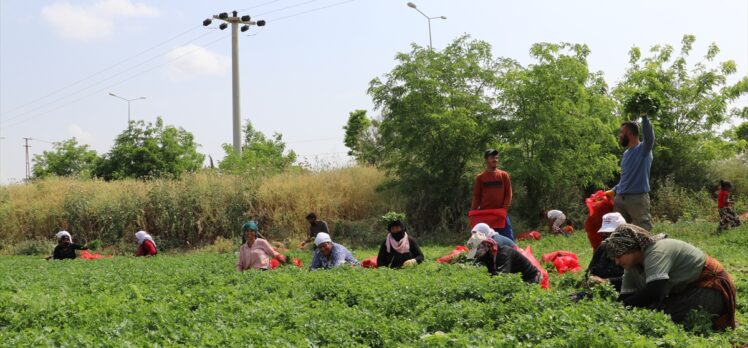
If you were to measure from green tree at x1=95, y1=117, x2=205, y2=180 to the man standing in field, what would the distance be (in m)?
31.9

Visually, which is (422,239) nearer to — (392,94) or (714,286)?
(392,94)

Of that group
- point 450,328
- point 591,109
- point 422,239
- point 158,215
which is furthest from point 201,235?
point 450,328

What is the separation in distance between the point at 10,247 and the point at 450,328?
899 inches

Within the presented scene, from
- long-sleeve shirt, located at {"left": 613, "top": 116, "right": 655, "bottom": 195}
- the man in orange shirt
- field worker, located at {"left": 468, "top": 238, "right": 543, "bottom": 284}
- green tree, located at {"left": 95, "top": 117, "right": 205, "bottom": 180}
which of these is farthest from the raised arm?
green tree, located at {"left": 95, "top": 117, "right": 205, "bottom": 180}

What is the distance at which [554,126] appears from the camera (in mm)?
18141

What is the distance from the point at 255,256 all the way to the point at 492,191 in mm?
4233

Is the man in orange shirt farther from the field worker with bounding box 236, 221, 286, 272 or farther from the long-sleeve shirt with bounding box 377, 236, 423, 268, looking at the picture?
the field worker with bounding box 236, 221, 286, 272

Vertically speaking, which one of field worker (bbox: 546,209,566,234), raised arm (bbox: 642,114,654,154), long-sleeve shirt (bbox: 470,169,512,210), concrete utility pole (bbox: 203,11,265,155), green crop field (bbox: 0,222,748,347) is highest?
concrete utility pole (bbox: 203,11,265,155)

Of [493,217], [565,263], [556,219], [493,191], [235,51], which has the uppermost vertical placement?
[235,51]

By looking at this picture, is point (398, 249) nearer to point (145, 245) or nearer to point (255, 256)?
point (255, 256)

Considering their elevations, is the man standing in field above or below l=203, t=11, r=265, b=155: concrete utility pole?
below

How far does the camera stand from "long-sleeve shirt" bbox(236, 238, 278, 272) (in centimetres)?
1189

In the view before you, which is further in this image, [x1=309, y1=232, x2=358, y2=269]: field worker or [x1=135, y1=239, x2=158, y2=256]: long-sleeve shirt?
[x1=135, y1=239, x2=158, y2=256]: long-sleeve shirt

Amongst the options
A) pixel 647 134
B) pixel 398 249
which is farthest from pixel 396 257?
pixel 647 134
